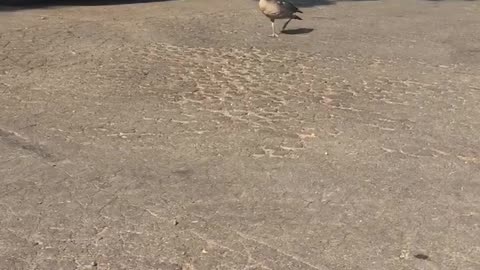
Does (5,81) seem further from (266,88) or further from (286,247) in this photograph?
(286,247)

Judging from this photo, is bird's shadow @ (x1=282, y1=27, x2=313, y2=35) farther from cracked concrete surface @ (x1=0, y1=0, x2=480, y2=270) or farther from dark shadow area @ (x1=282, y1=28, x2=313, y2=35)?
cracked concrete surface @ (x1=0, y1=0, x2=480, y2=270)

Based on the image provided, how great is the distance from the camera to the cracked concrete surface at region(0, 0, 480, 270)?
445 cm

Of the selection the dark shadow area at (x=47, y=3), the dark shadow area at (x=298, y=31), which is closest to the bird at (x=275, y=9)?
the dark shadow area at (x=298, y=31)

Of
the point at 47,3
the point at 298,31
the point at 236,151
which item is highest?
the point at 236,151

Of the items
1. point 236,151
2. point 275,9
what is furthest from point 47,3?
point 236,151

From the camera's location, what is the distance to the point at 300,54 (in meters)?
9.80

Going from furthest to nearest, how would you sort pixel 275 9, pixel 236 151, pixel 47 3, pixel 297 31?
1. pixel 47 3
2. pixel 297 31
3. pixel 275 9
4. pixel 236 151

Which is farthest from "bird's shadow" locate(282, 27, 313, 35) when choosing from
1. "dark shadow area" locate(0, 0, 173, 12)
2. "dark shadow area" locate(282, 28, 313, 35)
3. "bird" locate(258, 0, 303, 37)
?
"dark shadow area" locate(0, 0, 173, 12)

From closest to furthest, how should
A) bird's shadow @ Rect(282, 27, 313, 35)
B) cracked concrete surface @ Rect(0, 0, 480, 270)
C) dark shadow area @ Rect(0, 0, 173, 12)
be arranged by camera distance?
cracked concrete surface @ Rect(0, 0, 480, 270) < bird's shadow @ Rect(282, 27, 313, 35) < dark shadow area @ Rect(0, 0, 173, 12)

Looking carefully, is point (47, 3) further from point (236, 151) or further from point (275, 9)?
point (236, 151)

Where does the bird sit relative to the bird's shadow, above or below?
above

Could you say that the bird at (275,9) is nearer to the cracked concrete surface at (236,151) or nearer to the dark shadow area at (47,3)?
the cracked concrete surface at (236,151)

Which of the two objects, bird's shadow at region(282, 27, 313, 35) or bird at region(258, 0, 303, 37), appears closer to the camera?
bird at region(258, 0, 303, 37)

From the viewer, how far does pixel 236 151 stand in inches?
239
